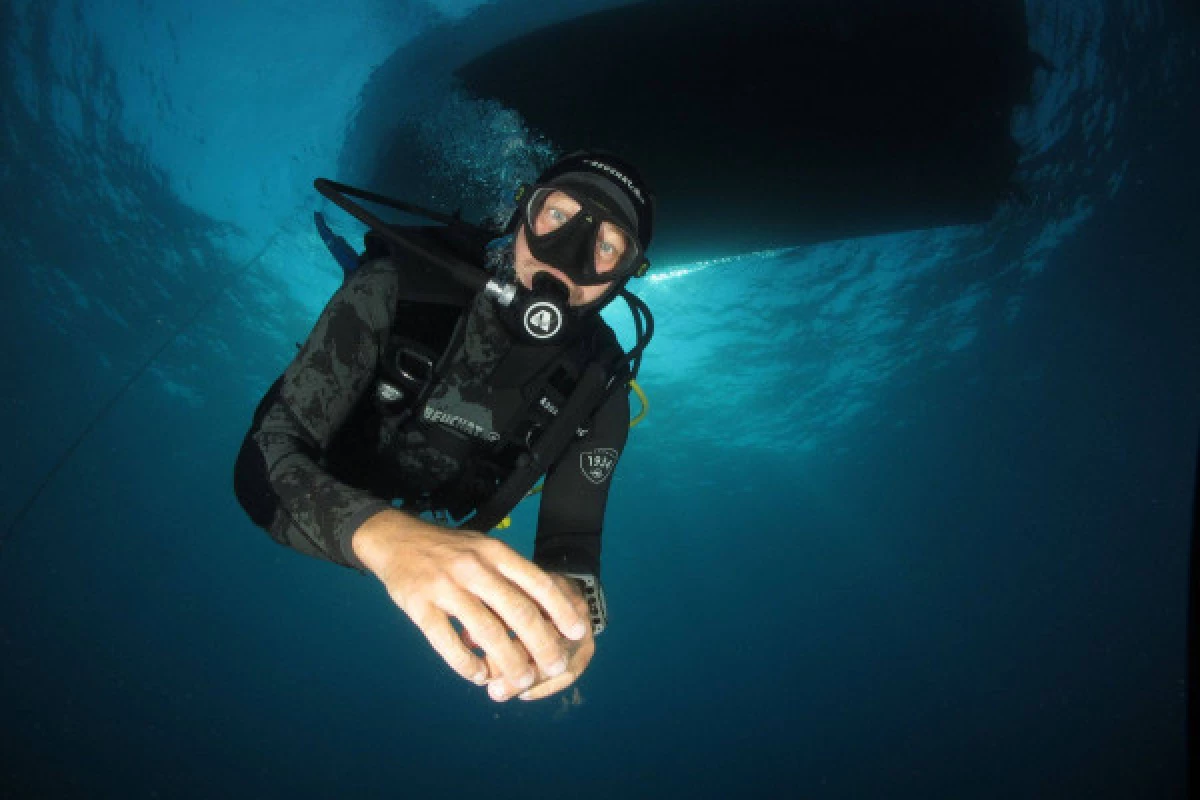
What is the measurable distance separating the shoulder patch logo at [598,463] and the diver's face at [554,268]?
1.02m

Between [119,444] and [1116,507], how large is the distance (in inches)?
2534

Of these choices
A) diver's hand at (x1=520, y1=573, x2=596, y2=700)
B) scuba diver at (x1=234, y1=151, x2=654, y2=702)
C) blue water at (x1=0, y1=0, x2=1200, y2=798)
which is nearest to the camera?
diver's hand at (x1=520, y1=573, x2=596, y2=700)

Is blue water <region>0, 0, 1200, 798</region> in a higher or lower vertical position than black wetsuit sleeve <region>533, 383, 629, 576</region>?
higher

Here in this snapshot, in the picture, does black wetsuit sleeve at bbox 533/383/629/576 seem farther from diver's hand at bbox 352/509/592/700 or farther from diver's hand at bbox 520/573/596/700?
diver's hand at bbox 352/509/592/700

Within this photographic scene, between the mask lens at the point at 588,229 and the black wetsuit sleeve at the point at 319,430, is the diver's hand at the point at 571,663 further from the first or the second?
the mask lens at the point at 588,229

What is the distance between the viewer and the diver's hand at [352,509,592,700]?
1261 mm

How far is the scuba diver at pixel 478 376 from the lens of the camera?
8.34 ft

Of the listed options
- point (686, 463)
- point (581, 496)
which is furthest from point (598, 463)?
point (686, 463)

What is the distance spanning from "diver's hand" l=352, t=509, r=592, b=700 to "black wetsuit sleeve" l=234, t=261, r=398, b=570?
15.7 inches

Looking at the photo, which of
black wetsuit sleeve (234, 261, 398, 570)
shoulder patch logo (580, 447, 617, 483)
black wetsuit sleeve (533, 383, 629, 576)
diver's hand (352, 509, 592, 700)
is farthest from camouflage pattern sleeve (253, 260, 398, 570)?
shoulder patch logo (580, 447, 617, 483)

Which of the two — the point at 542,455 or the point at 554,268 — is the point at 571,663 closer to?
the point at 542,455

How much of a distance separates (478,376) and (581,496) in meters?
1.03

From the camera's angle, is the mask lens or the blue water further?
the blue water

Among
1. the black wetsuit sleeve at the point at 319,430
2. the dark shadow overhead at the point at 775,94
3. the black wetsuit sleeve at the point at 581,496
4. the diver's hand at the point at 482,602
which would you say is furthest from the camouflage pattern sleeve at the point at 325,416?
the dark shadow overhead at the point at 775,94
